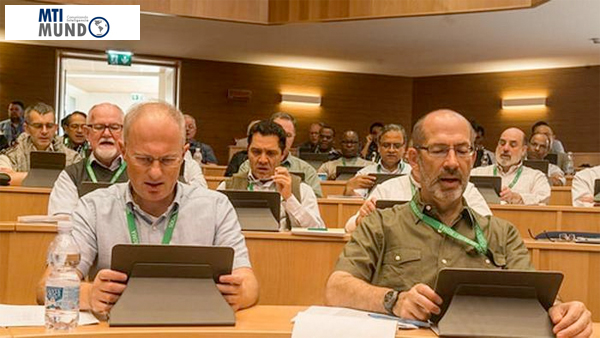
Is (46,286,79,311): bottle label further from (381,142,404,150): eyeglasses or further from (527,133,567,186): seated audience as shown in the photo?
(527,133,567,186): seated audience

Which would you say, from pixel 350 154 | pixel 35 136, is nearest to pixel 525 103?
pixel 350 154

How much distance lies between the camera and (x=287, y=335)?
1.88 metres

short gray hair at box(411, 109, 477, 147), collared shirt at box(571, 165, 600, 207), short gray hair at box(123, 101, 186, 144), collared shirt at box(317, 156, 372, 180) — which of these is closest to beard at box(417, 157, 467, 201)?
short gray hair at box(411, 109, 477, 147)

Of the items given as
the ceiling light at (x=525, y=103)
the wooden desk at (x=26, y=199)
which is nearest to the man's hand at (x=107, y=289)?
the wooden desk at (x=26, y=199)

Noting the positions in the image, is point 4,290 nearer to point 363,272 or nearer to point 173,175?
point 173,175

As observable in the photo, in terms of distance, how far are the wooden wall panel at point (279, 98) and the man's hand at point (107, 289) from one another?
447 inches

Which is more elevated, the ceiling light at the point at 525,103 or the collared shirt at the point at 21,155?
the ceiling light at the point at 525,103

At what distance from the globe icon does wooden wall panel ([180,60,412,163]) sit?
323 cm

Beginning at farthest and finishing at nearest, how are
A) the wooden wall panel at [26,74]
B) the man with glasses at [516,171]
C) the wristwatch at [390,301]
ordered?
the wooden wall panel at [26,74] → the man with glasses at [516,171] → the wristwatch at [390,301]

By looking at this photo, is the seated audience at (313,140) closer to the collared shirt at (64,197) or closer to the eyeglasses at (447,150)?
the collared shirt at (64,197)

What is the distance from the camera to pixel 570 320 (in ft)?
6.17

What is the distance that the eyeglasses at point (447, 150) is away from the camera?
2.46 metres

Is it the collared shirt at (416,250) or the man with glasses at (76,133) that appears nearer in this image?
the collared shirt at (416,250)

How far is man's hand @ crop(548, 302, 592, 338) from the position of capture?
1872 millimetres
